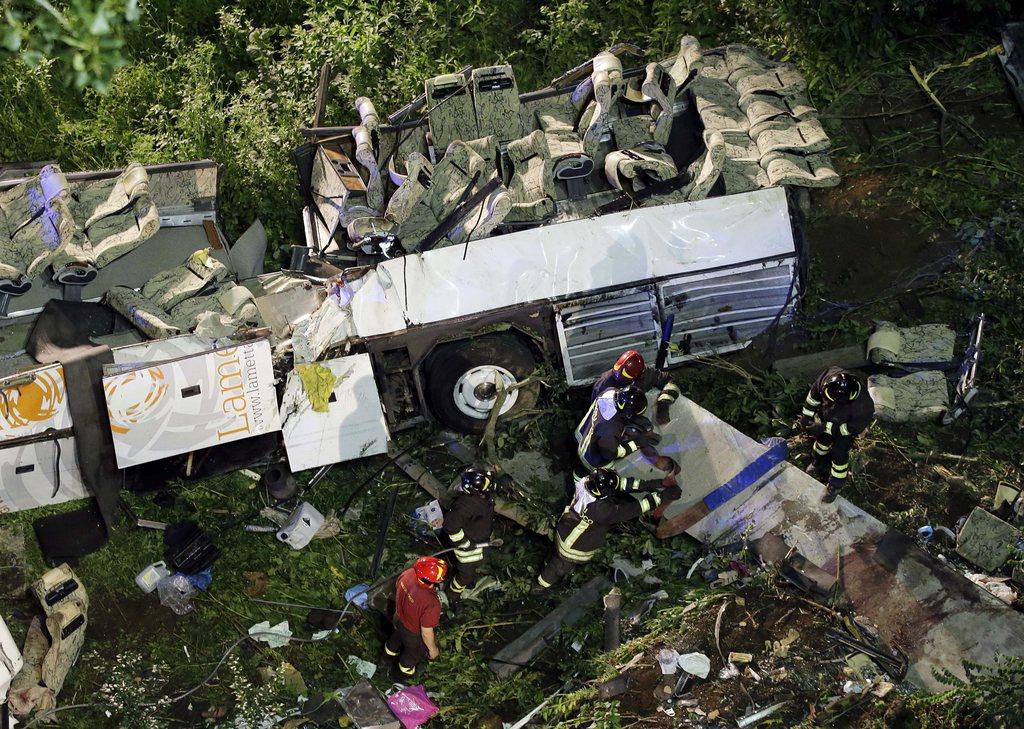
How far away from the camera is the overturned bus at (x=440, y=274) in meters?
7.12

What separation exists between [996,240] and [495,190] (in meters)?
4.59

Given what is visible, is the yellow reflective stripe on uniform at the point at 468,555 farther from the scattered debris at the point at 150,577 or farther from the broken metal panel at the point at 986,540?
the broken metal panel at the point at 986,540

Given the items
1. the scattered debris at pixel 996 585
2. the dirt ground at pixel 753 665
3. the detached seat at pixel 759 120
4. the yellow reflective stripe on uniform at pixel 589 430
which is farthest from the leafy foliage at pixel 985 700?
the detached seat at pixel 759 120

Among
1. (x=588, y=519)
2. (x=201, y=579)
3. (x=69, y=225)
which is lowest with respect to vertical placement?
(x=201, y=579)

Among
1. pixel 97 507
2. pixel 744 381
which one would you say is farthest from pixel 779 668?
pixel 97 507

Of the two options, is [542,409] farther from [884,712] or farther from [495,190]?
[884,712]

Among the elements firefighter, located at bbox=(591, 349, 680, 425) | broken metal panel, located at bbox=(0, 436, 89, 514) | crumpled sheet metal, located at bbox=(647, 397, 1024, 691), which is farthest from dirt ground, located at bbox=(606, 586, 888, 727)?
broken metal panel, located at bbox=(0, 436, 89, 514)

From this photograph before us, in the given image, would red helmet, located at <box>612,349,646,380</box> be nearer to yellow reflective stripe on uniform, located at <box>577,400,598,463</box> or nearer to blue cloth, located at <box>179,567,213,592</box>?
yellow reflective stripe on uniform, located at <box>577,400,598,463</box>

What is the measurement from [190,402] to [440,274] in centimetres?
210

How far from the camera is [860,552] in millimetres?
6785

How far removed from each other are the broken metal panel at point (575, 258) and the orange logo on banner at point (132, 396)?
154 cm

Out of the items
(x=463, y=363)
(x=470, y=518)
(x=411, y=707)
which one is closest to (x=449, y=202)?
(x=463, y=363)

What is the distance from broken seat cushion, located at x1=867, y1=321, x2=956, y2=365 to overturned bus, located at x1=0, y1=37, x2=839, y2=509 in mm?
924

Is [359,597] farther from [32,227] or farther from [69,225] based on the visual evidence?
[32,227]
